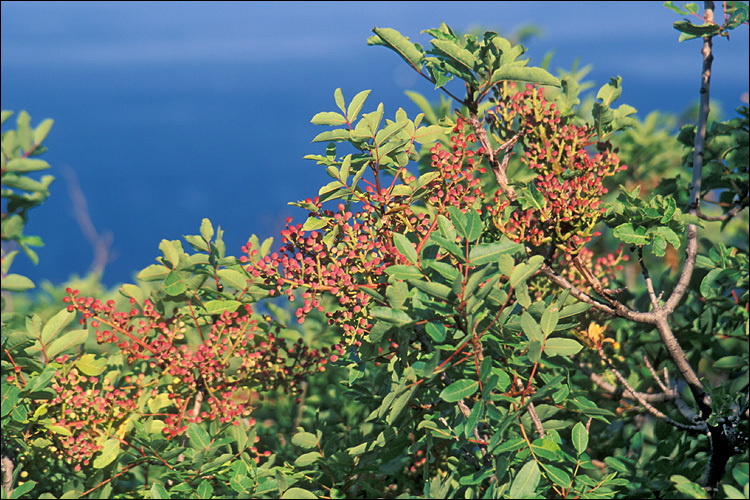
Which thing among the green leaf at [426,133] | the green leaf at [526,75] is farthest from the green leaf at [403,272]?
the green leaf at [526,75]

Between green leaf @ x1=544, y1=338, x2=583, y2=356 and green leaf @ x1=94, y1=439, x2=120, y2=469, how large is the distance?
1.70m

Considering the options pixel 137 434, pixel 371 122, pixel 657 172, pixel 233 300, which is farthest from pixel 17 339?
pixel 657 172

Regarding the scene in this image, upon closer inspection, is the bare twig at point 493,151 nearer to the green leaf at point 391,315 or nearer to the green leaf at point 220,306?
the green leaf at point 391,315

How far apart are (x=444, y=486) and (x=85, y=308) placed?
1660 millimetres

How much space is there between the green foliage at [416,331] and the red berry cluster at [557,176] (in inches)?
0.5

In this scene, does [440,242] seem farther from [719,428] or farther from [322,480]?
[719,428]

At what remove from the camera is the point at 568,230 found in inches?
107

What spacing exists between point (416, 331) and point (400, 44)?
1111 mm

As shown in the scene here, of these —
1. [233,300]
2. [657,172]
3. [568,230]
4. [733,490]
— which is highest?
[657,172]

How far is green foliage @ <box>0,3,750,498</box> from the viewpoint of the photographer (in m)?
2.21

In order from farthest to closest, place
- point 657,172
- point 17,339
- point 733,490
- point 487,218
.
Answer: point 657,172
point 487,218
point 17,339
point 733,490

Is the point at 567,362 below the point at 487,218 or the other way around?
below

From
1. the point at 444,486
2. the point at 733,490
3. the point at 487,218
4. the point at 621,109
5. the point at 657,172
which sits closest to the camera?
the point at 733,490

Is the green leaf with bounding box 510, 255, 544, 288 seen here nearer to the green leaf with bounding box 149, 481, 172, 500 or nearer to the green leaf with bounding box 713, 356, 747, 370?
the green leaf with bounding box 149, 481, 172, 500
